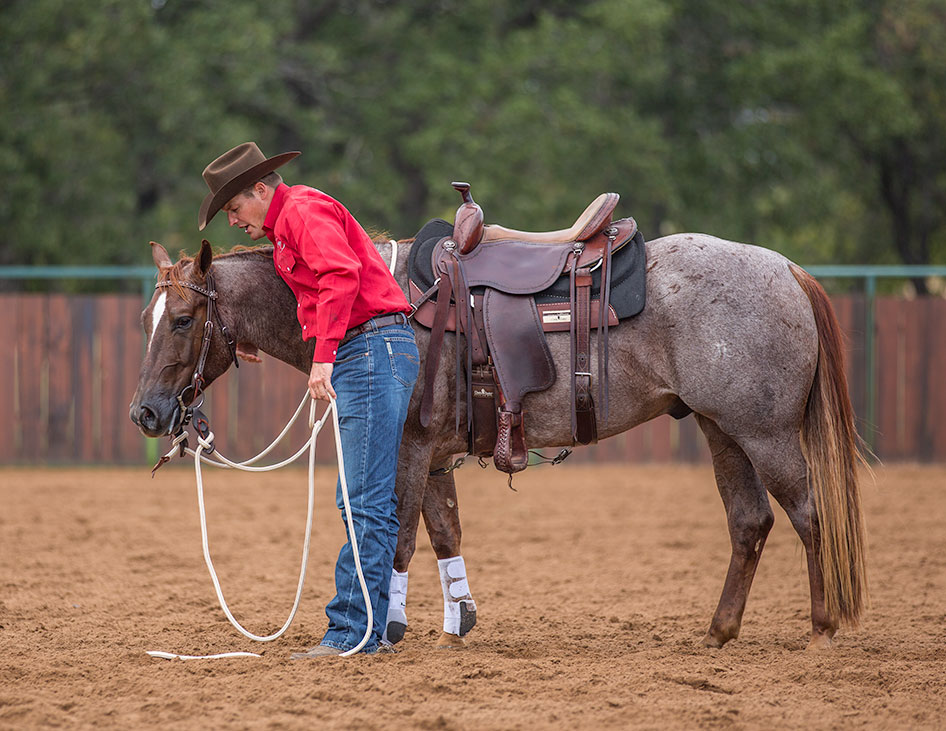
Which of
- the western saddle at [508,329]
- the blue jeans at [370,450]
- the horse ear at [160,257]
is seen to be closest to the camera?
the blue jeans at [370,450]

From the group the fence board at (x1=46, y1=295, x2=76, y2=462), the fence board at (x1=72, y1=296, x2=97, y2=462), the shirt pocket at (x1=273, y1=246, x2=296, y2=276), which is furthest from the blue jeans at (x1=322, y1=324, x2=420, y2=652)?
the fence board at (x1=46, y1=295, x2=76, y2=462)

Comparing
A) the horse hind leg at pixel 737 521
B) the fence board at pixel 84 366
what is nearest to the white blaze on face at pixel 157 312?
the horse hind leg at pixel 737 521

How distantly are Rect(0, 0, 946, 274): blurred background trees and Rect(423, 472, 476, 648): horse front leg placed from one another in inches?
370

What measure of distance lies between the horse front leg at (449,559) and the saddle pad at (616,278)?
91 cm

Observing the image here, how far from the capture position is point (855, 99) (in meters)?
16.2

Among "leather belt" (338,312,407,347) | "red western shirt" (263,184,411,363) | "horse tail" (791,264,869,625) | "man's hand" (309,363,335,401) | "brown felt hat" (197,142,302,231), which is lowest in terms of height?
"horse tail" (791,264,869,625)

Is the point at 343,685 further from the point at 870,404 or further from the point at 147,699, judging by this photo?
the point at 870,404

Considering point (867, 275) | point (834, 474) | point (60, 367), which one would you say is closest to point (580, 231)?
point (834, 474)

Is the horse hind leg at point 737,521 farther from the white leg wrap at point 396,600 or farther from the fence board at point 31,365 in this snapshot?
the fence board at point 31,365

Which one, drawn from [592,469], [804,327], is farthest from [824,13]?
[804,327]

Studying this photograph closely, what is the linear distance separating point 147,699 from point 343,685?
0.66 meters

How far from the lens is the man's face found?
14.0 feet

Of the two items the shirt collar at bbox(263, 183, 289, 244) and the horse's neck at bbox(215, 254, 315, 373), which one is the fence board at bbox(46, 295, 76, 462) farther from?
the shirt collar at bbox(263, 183, 289, 244)

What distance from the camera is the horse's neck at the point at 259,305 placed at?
450cm
